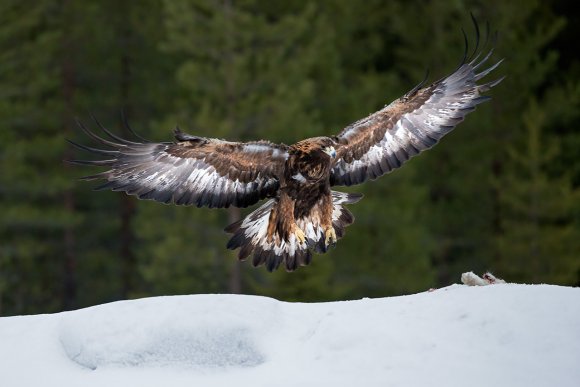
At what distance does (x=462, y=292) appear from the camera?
909 centimetres

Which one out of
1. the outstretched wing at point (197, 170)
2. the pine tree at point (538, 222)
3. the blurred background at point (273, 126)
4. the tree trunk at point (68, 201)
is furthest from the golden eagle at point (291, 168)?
the tree trunk at point (68, 201)

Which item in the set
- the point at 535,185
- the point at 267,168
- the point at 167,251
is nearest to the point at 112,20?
the point at 167,251

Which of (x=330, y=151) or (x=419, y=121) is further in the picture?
(x=419, y=121)

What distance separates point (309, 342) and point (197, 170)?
6.11 feet

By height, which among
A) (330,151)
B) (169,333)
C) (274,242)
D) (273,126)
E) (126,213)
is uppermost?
(273,126)

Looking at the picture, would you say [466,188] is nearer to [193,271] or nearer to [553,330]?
[193,271]

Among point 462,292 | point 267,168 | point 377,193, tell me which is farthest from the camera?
point 377,193

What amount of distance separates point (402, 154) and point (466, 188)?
66.3 ft

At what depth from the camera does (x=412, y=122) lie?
10117 mm

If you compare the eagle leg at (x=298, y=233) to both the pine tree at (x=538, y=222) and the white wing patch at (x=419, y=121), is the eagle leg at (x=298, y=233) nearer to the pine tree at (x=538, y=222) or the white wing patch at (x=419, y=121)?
the white wing patch at (x=419, y=121)

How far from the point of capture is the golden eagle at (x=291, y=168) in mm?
9688

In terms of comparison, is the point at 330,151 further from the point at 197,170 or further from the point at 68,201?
the point at 68,201

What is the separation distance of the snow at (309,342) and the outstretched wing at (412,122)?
4.43 ft

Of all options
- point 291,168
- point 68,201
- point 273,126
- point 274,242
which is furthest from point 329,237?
point 68,201
